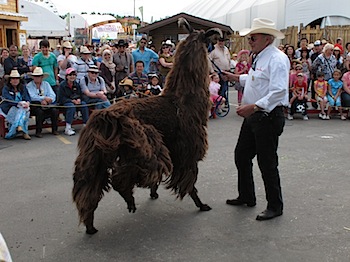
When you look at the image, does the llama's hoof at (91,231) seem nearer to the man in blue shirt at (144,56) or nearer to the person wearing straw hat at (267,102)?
the person wearing straw hat at (267,102)

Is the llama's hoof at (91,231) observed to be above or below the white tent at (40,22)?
below

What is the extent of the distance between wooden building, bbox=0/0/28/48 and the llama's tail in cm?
1782

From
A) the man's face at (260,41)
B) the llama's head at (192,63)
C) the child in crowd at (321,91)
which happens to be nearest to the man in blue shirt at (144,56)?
the child in crowd at (321,91)

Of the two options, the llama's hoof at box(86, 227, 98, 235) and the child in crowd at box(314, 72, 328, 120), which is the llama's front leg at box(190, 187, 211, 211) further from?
the child in crowd at box(314, 72, 328, 120)

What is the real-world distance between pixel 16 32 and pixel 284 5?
14479 mm

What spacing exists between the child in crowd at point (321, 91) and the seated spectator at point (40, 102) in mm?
6426

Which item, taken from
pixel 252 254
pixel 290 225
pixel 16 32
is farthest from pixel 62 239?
pixel 16 32

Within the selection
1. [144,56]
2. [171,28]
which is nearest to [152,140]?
[144,56]

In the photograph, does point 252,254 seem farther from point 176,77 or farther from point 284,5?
point 284,5

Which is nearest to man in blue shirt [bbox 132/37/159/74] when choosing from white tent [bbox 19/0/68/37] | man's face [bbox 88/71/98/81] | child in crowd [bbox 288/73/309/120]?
man's face [bbox 88/71/98/81]

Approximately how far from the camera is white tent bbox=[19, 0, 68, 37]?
99.5 feet

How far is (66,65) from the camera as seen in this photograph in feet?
35.0

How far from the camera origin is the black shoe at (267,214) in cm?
446

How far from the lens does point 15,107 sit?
340 inches
